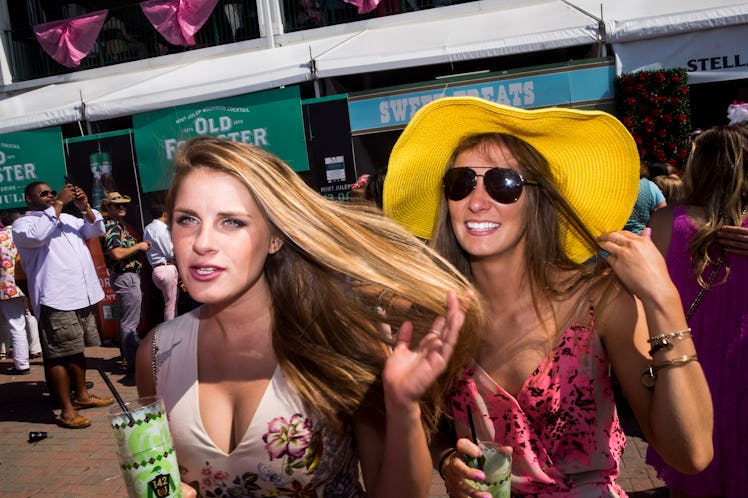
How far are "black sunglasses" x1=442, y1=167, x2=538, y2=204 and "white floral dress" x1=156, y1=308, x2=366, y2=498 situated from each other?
849mm

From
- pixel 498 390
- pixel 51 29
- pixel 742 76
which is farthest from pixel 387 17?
pixel 498 390

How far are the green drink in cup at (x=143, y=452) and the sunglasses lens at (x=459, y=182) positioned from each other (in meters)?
1.17

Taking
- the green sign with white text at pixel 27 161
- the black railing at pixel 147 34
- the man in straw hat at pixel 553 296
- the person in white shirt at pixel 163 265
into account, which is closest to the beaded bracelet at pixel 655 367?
the man in straw hat at pixel 553 296

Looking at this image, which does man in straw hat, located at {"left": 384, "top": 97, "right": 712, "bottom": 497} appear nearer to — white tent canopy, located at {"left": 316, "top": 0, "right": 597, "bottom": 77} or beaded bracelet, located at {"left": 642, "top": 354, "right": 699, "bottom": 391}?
beaded bracelet, located at {"left": 642, "top": 354, "right": 699, "bottom": 391}

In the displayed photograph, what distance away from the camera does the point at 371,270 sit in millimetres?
2033

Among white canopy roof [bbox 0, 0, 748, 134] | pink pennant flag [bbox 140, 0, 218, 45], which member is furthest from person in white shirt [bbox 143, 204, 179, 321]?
pink pennant flag [bbox 140, 0, 218, 45]

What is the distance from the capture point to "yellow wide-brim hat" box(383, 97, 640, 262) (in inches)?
83.0

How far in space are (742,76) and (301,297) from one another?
7737 mm

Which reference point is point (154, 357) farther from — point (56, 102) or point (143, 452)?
point (56, 102)

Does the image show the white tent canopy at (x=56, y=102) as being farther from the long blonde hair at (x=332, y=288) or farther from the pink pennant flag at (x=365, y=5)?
the long blonde hair at (x=332, y=288)

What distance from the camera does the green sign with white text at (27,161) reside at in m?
10.1

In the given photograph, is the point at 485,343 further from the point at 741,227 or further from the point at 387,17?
the point at 387,17

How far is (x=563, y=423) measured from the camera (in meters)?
1.88

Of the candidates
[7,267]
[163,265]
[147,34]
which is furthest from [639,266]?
[147,34]
